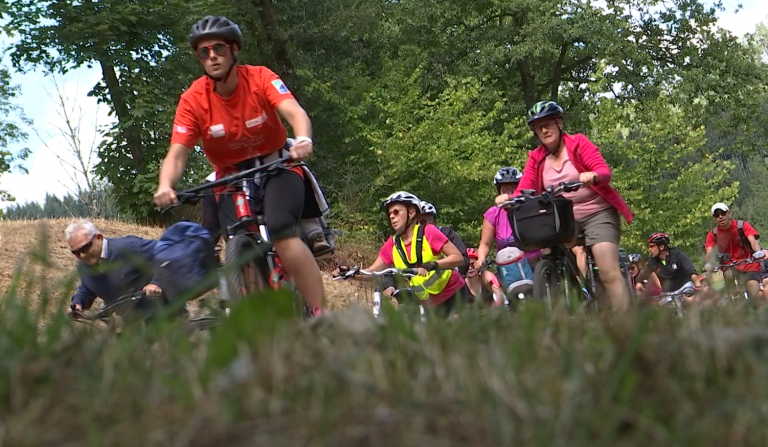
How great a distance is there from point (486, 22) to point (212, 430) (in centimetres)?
4035

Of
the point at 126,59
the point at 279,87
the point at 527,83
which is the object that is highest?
the point at 126,59

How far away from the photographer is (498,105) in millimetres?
36594

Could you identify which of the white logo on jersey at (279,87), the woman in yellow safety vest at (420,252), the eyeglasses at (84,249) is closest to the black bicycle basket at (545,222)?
the woman in yellow safety vest at (420,252)

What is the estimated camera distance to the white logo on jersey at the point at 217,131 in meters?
6.30

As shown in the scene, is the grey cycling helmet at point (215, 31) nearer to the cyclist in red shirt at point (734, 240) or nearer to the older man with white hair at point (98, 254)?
the older man with white hair at point (98, 254)

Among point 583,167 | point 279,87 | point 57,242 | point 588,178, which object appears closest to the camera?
point 279,87

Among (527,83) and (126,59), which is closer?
(126,59)

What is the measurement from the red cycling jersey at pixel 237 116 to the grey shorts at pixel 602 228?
3050mm

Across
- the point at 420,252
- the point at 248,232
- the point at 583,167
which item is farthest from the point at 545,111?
the point at 248,232

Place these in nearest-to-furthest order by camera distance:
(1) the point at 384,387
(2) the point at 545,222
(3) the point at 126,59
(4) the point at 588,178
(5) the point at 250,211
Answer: (1) the point at 384,387, (5) the point at 250,211, (4) the point at 588,178, (2) the point at 545,222, (3) the point at 126,59

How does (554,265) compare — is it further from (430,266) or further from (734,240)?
(734,240)

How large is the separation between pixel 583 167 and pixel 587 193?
219 millimetres

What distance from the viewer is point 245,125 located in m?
6.31

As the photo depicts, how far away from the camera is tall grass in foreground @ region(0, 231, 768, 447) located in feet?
4.91
